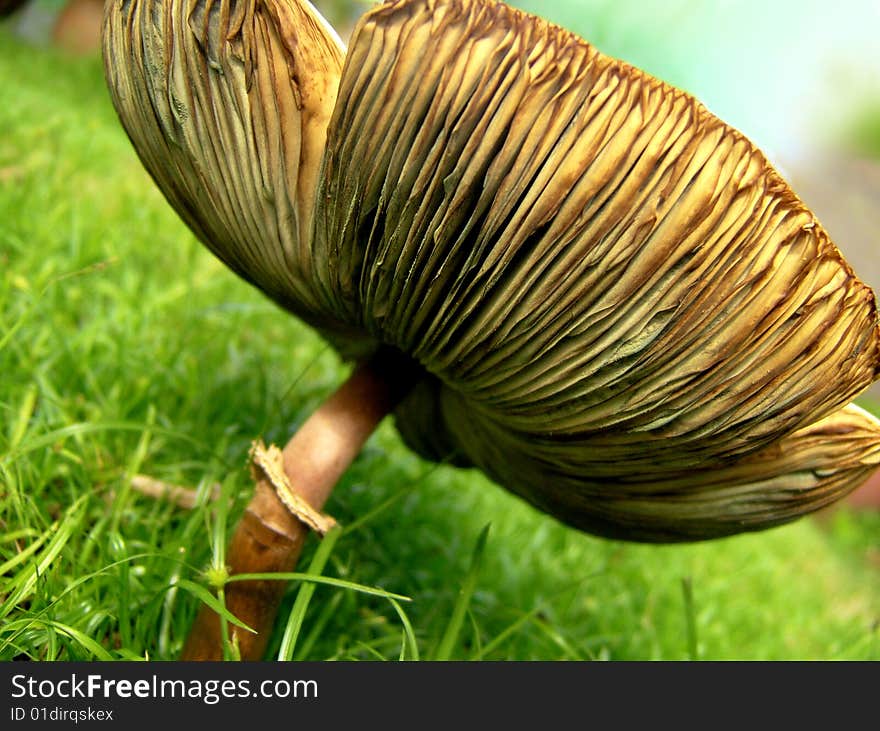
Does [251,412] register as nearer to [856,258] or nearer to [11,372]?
[11,372]

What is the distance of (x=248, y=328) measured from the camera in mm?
2537

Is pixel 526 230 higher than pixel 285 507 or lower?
higher

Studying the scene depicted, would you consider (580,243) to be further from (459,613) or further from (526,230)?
(459,613)

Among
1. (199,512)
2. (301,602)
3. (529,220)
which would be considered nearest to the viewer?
(529,220)

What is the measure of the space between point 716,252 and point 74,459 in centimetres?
120

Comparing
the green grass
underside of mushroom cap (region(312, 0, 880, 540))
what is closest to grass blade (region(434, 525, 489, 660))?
the green grass

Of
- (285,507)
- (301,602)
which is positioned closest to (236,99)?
(285,507)

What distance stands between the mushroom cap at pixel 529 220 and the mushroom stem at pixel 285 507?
226 mm

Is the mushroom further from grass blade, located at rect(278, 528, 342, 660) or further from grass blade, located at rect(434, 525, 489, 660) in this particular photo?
grass blade, located at rect(434, 525, 489, 660)

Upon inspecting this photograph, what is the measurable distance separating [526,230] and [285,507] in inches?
24.3

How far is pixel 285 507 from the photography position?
3.70 ft

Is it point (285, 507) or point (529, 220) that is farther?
point (285, 507)

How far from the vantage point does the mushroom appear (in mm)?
704

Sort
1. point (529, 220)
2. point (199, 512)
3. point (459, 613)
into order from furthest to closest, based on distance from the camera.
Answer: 1. point (199, 512)
2. point (459, 613)
3. point (529, 220)
